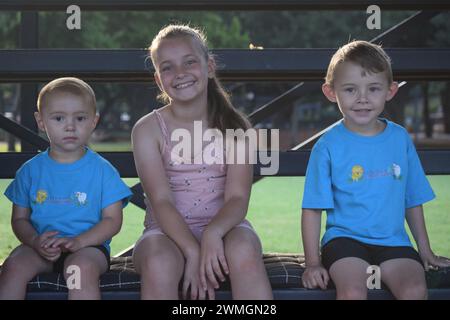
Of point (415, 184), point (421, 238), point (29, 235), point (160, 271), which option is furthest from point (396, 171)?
point (29, 235)

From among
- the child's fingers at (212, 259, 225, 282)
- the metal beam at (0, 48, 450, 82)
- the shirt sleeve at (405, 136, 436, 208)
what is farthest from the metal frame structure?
the child's fingers at (212, 259, 225, 282)

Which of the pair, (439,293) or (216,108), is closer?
(439,293)

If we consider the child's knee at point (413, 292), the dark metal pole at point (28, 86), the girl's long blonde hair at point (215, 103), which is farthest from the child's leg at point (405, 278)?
the dark metal pole at point (28, 86)

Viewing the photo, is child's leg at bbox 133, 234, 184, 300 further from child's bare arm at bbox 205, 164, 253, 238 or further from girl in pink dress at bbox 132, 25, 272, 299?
child's bare arm at bbox 205, 164, 253, 238

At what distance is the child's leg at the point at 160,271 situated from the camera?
7.86ft

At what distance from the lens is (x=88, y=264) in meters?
2.51

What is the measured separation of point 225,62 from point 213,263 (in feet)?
3.16

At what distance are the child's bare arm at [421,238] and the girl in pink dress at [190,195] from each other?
23.9 inches

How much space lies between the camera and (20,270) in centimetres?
254

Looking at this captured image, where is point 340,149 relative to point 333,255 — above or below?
above

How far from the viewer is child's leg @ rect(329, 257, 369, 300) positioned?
2428mm

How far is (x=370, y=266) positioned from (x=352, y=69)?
707 millimetres

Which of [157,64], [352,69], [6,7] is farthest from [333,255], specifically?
[6,7]
